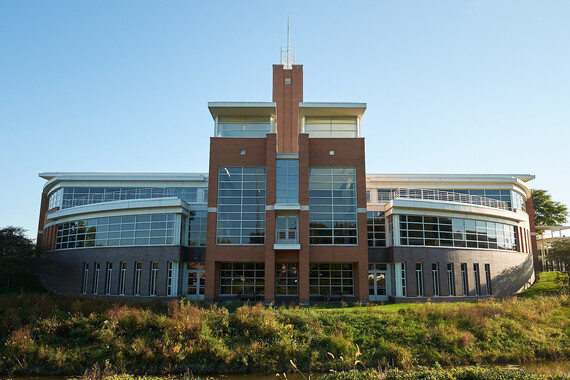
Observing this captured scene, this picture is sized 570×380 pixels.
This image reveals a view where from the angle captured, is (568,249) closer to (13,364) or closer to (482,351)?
(482,351)

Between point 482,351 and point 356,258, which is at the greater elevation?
point 356,258

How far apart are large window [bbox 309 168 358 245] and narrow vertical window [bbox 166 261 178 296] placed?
10643 millimetres

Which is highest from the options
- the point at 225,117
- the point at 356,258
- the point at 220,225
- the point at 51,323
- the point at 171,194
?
the point at 225,117

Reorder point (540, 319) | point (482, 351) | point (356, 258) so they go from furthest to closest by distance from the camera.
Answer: point (356, 258)
point (540, 319)
point (482, 351)

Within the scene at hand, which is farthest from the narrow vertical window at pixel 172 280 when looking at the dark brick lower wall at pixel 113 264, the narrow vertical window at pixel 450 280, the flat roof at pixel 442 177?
the narrow vertical window at pixel 450 280

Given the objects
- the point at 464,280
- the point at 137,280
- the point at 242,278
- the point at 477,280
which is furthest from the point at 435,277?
the point at 137,280

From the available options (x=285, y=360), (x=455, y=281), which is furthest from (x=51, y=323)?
(x=455, y=281)

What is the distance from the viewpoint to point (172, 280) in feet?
107

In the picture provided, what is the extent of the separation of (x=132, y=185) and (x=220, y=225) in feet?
56.8

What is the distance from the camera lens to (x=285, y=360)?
18359 millimetres

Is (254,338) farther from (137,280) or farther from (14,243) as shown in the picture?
(14,243)

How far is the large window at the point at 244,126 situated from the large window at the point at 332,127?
11.0 feet

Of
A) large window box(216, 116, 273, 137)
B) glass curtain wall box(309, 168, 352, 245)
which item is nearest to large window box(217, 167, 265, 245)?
large window box(216, 116, 273, 137)

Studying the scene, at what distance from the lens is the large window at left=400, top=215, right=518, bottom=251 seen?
32.7 m
